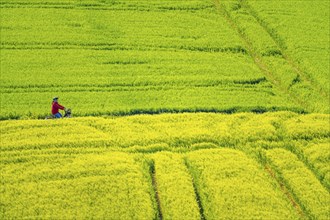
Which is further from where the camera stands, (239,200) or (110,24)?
(110,24)

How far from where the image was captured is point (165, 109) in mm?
23125

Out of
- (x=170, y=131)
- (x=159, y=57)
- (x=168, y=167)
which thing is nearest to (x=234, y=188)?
(x=168, y=167)

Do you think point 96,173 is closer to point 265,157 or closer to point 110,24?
point 265,157

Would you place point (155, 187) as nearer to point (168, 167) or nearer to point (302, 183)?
point (168, 167)

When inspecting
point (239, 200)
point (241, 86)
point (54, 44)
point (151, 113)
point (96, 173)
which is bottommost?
point (239, 200)

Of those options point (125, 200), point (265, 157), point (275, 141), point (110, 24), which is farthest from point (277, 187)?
point (110, 24)

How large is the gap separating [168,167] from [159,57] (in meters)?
9.45

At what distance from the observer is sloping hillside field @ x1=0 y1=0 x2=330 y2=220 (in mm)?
17875

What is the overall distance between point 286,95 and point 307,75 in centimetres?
291

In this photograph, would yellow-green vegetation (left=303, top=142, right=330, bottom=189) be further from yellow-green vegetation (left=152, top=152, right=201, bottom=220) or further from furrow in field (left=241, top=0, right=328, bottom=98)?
yellow-green vegetation (left=152, top=152, right=201, bottom=220)

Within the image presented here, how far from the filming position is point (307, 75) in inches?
1065

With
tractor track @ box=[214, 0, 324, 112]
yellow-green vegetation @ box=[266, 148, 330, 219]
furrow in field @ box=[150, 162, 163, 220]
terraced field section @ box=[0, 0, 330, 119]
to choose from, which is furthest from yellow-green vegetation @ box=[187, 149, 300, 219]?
tractor track @ box=[214, 0, 324, 112]

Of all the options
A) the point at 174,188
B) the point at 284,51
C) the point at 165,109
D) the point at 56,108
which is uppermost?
the point at 284,51

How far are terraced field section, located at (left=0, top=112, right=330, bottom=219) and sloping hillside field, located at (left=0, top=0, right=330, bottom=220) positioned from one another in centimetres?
6
